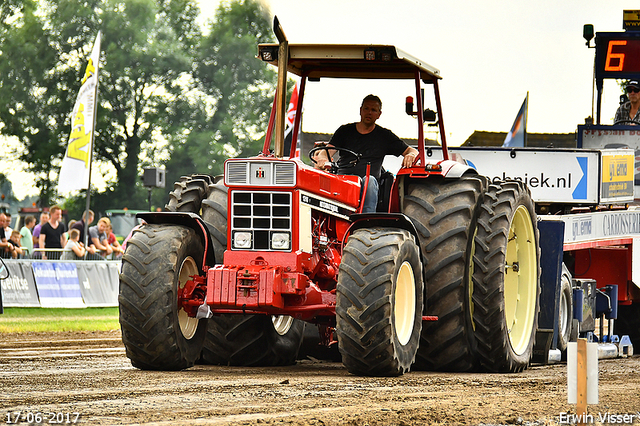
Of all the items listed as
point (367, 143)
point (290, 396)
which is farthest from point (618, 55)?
point (290, 396)

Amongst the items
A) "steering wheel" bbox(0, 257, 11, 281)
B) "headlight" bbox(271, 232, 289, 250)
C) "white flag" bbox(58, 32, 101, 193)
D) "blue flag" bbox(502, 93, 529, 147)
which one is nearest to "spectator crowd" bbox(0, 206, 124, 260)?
"white flag" bbox(58, 32, 101, 193)

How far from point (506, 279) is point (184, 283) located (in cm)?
309

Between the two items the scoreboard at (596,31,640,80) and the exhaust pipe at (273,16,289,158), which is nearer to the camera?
the exhaust pipe at (273,16,289,158)

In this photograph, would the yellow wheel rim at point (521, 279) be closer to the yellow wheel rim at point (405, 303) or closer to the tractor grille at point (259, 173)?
the yellow wheel rim at point (405, 303)

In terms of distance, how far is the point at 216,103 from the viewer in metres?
53.5

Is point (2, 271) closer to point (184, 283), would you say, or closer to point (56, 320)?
point (56, 320)

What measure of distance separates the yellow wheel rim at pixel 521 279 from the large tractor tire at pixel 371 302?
7.05ft

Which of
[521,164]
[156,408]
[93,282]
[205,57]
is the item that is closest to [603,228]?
[521,164]

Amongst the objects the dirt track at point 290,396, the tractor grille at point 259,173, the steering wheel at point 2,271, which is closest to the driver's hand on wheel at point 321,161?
the tractor grille at point 259,173

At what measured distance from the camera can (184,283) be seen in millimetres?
7840

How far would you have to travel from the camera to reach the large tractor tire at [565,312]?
10711mm

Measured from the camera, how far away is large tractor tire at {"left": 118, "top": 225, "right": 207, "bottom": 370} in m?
7.33

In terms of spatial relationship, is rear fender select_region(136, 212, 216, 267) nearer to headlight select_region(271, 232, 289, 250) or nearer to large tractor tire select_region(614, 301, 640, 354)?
headlight select_region(271, 232, 289, 250)

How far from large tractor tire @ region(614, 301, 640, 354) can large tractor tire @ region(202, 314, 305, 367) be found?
225 inches
